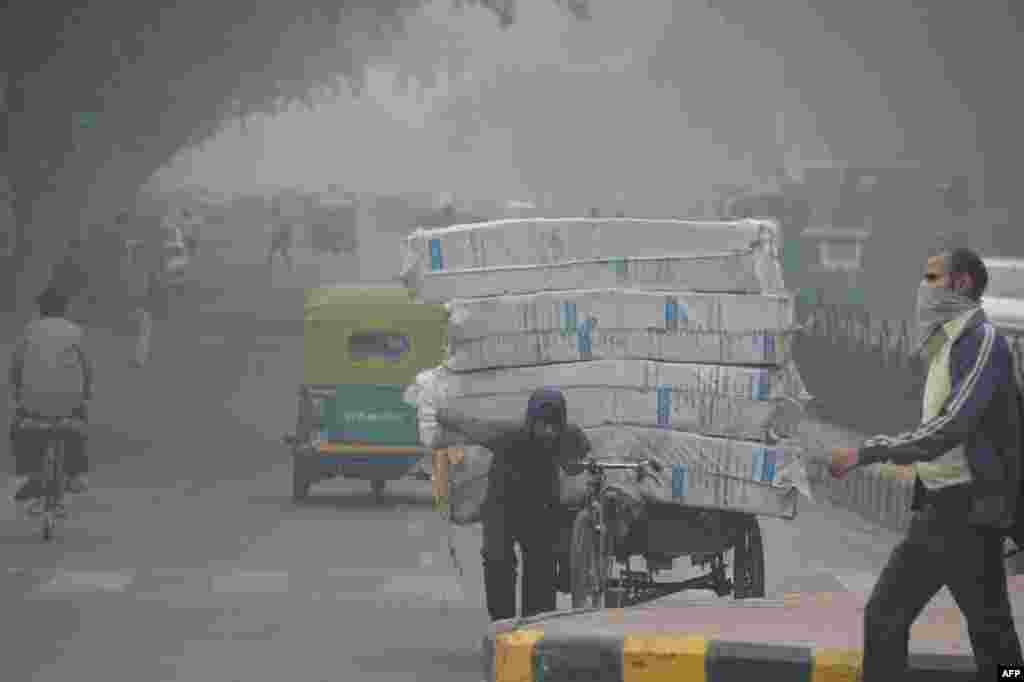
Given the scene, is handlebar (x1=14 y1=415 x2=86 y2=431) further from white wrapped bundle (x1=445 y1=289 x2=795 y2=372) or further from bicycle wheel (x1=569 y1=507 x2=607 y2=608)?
bicycle wheel (x1=569 y1=507 x2=607 y2=608)

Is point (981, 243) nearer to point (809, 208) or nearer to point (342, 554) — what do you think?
point (809, 208)

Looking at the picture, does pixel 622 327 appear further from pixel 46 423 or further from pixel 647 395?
pixel 46 423

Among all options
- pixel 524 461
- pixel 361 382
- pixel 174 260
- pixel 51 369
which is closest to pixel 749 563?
pixel 524 461

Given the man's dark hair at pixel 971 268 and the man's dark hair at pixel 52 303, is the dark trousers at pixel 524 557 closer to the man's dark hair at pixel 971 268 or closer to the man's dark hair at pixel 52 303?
the man's dark hair at pixel 971 268

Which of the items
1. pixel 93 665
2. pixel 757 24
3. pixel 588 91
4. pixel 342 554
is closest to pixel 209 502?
pixel 342 554

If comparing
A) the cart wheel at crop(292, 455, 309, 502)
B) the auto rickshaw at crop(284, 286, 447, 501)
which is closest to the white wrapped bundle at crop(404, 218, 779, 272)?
the auto rickshaw at crop(284, 286, 447, 501)

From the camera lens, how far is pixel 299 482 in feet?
84.6

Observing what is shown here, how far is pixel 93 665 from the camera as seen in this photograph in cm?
1376

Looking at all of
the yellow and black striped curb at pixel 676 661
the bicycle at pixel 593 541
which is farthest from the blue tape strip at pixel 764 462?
the yellow and black striped curb at pixel 676 661

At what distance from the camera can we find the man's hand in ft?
29.1

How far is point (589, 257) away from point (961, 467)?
17.4 ft

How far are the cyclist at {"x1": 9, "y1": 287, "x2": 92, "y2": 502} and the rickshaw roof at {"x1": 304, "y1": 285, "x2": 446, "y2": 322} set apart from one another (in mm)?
6590

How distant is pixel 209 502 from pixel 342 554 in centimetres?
541

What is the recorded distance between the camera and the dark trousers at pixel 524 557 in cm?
1306
